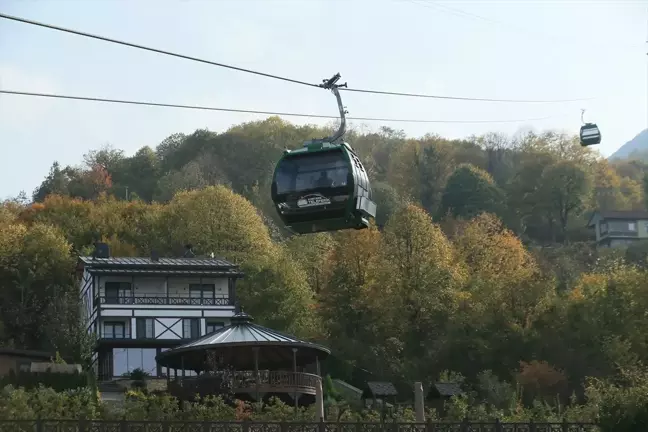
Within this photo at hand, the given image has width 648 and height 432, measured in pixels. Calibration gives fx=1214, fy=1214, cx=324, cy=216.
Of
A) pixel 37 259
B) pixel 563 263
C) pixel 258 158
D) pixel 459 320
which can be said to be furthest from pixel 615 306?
pixel 258 158

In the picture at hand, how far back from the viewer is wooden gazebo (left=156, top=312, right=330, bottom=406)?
4984 cm

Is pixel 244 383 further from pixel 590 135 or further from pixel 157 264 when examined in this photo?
pixel 157 264

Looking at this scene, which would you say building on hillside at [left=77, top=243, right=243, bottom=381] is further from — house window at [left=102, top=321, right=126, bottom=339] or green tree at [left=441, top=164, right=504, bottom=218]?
green tree at [left=441, top=164, right=504, bottom=218]

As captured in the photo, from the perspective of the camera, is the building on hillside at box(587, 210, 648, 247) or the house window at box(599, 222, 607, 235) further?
the house window at box(599, 222, 607, 235)

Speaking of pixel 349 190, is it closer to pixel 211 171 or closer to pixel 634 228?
pixel 211 171

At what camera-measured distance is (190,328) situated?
76.9 metres

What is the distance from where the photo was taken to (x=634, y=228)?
Answer: 4877 inches

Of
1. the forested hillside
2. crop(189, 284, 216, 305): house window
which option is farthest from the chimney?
crop(189, 284, 216, 305): house window

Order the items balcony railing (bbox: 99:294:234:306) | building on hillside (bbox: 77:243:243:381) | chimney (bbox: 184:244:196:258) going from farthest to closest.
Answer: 1. chimney (bbox: 184:244:196:258)
2. balcony railing (bbox: 99:294:234:306)
3. building on hillside (bbox: 77:243:243:381)

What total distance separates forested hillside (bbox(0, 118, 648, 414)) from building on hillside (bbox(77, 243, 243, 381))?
191 centimetres

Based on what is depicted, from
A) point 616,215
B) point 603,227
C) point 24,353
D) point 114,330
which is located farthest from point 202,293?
point 616,215

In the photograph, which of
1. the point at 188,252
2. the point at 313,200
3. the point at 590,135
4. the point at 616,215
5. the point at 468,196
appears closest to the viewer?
the point at 313,200

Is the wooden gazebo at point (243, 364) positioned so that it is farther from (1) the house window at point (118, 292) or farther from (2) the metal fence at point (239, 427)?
(1) the house window at point (118, 292)

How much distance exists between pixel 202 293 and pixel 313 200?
50.0 m
